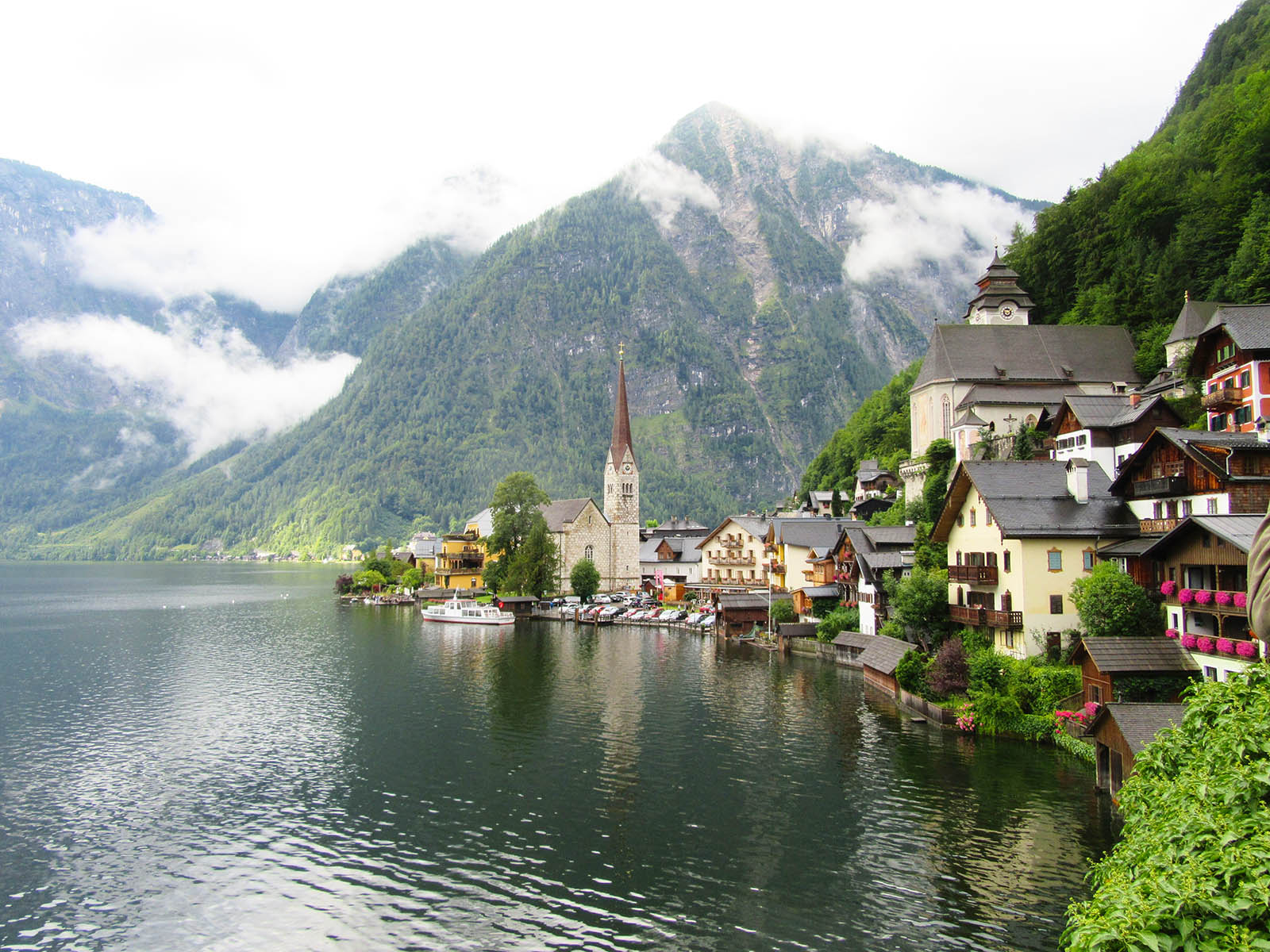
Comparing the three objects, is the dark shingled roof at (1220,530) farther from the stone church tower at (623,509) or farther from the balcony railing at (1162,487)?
the stone church tower at (623,509)

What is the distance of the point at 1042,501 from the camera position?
141ft

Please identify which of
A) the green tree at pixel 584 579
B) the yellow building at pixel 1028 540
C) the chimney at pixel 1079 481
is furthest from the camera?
the green tree at pixel 584 579

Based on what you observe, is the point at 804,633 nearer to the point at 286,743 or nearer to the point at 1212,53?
the point at 286,743

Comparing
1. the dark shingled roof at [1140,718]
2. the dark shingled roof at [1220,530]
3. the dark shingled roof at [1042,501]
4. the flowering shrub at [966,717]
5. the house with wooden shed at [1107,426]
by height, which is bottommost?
the flowering shrub at [966,717]

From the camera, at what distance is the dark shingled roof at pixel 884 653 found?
4806cm

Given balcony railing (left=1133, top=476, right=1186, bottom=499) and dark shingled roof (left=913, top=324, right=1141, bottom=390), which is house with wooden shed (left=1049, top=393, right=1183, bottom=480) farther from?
dark shingled roof (left=913, top=324, right=1141, bottom=390)

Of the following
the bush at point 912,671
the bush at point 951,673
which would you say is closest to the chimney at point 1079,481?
the bush at point 951,673

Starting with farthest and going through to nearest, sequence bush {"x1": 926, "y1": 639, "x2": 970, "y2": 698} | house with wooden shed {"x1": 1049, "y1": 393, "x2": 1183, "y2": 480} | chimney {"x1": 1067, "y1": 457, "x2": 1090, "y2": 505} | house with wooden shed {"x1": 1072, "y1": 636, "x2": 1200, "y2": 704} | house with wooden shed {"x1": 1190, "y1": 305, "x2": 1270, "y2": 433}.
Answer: house with wooden shed {"x1": 1049, "y1": 393, "x2": 1183, "y2": 480} < house with wooden shed {"x1": 1190, "y1": 305, "x2": 1270, "y2": 433} < chimney {"x1": 1067, "y1": 457, "x2": 1090, "y2": 505} < bush {"x1": 926, "y1": 639, "x2": 970, "y2": 698} < house with wooden shed {"x1": 1072, "y1": 636, "x2": 1200, "y2": 704}

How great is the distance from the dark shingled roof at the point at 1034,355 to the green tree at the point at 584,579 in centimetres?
5188

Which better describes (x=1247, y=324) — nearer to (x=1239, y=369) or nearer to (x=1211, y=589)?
(x=1239, y=369)

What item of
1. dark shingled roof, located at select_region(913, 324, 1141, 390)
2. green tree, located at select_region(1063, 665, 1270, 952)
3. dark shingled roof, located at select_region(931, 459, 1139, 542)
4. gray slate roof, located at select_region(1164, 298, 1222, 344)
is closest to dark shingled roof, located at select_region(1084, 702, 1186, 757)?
green tree, located at select_region(1063, 665, 1270, 952)

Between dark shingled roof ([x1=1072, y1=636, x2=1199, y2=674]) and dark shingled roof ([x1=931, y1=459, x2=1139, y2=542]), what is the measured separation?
26.1 ft

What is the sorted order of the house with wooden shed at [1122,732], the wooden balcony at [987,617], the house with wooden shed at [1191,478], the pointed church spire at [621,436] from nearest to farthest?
the house with wooden shed at [1122,732], the house with wooden shed at [1191,478], the wooden balcony at [987,617], the pointed church spire at [621,436]

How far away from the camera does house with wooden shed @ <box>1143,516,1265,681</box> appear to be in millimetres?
29766
